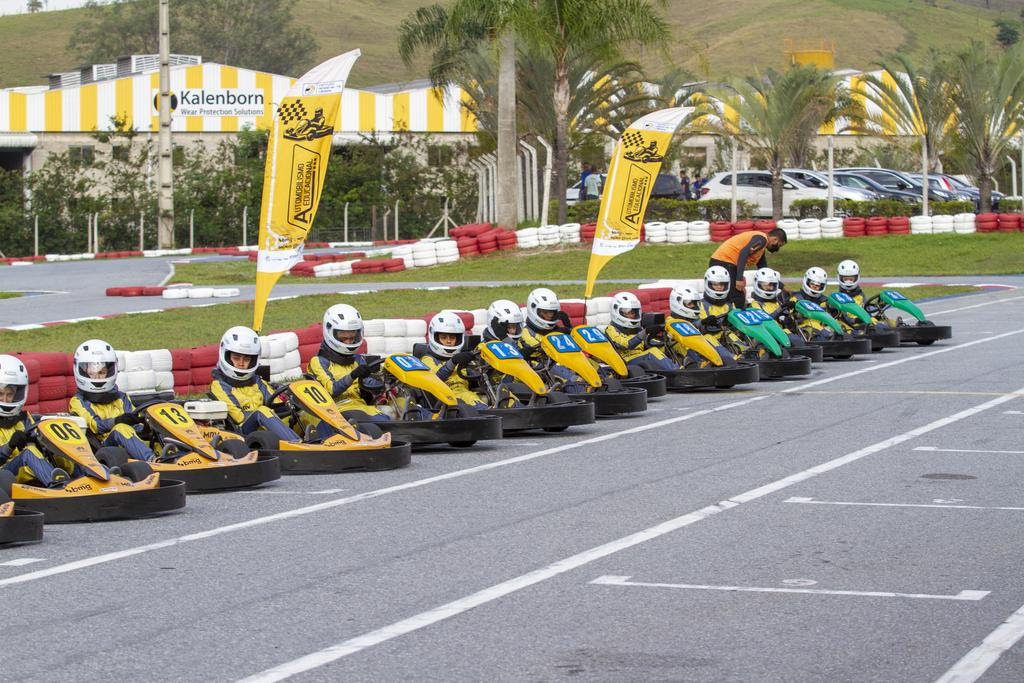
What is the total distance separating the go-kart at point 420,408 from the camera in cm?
1122

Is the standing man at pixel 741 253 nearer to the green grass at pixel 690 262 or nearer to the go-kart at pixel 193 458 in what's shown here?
the go-kart at pixel 193 458

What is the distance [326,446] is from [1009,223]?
28.3 meters

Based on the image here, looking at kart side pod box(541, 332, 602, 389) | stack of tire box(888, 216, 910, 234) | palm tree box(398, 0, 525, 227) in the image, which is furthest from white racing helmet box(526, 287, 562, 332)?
stack of tire box(888, 216, 910, 234)

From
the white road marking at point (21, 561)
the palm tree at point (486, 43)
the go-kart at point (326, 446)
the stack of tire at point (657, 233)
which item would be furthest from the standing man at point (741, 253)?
the stack of tire at point (657, 233)

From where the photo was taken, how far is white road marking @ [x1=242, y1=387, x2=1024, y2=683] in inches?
223

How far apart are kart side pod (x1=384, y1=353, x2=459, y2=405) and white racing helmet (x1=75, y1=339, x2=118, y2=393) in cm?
218

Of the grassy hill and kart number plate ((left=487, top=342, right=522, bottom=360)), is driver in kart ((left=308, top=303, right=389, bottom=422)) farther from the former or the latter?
the grassy hill

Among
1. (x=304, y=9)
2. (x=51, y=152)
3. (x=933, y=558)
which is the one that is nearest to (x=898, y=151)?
(x=51, y=152)

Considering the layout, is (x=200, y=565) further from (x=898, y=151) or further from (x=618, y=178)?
(x=898, y=151)

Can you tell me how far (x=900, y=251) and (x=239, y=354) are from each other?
25.1 meters

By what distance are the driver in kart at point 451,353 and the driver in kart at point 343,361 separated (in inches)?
27.0

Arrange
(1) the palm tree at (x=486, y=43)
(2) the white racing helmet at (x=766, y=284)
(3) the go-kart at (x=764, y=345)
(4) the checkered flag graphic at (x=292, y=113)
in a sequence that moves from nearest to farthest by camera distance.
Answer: (4) the checkered flag graphic at (x=292, y=113) < (3) the go-kart at (x=764, y=345) < (2) the white racing helmet at (x=766, y=284) < (1) the palm tree at (x=486, y=43)

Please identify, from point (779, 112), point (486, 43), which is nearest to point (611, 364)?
point (779, 112)

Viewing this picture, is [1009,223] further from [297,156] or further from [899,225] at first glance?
[297,156]
